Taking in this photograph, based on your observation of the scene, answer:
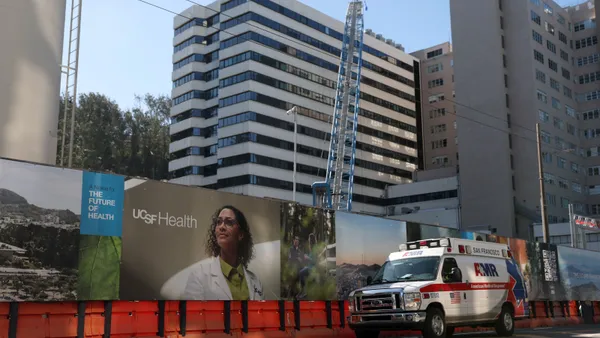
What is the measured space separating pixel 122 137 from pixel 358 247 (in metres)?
87.9

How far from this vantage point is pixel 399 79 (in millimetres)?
121938

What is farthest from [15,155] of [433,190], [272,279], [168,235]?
[433,190]

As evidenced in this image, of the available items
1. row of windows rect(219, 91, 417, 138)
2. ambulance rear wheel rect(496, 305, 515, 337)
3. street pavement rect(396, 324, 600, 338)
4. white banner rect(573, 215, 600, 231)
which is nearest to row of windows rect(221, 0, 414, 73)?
row of windows rect(219, 91, 417, 138)

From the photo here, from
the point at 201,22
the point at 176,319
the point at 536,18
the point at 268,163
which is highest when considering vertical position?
the point at 201,22

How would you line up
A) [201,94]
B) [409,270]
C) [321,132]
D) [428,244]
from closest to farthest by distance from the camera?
[409,270], [428,244], [321,132], [201,94]

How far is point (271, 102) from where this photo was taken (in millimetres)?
95938

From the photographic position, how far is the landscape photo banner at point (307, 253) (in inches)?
683

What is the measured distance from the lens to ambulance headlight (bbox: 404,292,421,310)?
15383 mm

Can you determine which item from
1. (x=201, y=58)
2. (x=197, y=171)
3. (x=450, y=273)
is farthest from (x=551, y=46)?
(x=450, y=273)

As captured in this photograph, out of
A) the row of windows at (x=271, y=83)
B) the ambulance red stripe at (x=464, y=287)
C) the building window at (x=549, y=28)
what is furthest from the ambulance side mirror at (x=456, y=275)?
the building window at (x=549, y=28)

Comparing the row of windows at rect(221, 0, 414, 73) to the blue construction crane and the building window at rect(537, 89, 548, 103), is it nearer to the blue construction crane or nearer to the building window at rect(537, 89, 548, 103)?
the blue construction crane

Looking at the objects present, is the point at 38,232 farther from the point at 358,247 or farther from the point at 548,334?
the point at 548,334

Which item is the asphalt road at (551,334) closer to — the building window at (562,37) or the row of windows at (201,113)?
the row of windows at (201,113)

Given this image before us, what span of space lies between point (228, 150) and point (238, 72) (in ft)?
39.0
